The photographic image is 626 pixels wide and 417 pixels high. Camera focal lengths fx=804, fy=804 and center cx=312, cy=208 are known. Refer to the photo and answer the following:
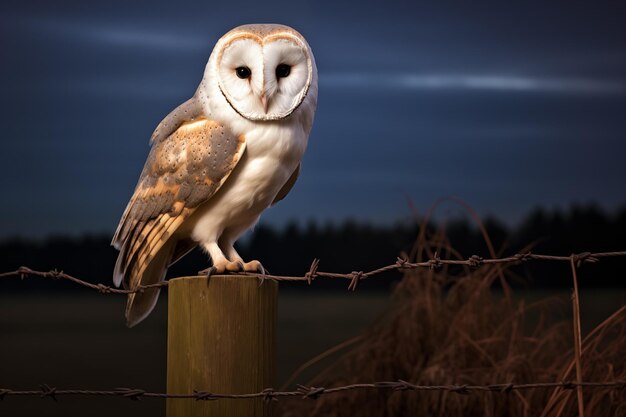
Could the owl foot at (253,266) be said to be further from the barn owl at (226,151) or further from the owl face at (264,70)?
the owl face at (264,70)

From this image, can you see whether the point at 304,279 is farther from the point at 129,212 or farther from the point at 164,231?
the point at 129,212

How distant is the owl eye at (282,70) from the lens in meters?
2.96

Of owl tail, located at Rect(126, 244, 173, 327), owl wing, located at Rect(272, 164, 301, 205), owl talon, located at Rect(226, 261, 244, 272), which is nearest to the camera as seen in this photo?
owl talon, located at Rect(226, 261, 244, 272)

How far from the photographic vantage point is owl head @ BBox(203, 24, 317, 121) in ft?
9.48

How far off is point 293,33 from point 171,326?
116cm

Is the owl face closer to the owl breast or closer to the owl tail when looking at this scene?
the owl breast

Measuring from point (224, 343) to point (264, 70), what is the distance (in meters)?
1.01

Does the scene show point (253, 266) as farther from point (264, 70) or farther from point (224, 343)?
point (264, 70)

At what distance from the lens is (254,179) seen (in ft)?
10.1

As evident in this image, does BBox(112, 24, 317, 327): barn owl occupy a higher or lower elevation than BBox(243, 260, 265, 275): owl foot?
higher

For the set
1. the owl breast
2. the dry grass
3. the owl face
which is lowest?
the dry grass

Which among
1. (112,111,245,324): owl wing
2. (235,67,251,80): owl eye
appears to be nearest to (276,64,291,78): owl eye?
(235,67,251,80): owl eye

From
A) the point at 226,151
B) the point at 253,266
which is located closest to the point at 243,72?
the point at 226,151

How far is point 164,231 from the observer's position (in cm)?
319
